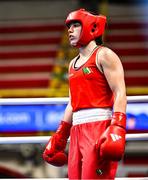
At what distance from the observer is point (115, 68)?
7.77 ft

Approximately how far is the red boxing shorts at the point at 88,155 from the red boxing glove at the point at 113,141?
70 mm

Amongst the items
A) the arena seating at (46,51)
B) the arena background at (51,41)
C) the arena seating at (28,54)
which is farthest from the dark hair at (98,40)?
the arena seating at (28,54)

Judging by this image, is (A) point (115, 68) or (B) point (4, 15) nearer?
(A) point (115, 68)

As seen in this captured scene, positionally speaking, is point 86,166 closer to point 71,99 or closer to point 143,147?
point 71,99

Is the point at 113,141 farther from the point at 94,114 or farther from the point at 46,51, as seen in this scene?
the point at 46,51

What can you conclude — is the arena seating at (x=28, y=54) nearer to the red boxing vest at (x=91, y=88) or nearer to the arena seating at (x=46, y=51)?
the arena seating at (x=46, y=51)

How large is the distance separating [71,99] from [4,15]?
588 centimetres

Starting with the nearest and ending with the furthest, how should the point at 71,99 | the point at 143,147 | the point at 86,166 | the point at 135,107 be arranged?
the point at 86,166 < the point at 71,99 < the point at 135,107 < the point at 143,147

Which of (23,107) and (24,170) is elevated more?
(23,107)

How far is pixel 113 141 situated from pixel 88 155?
0.17m

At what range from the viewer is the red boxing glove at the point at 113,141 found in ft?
7.18

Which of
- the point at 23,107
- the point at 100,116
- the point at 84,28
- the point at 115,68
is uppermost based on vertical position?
the point at 84,28

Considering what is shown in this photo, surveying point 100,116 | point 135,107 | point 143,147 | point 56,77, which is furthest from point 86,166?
point 56,77

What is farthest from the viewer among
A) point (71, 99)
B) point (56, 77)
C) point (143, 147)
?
point (56, 77)
